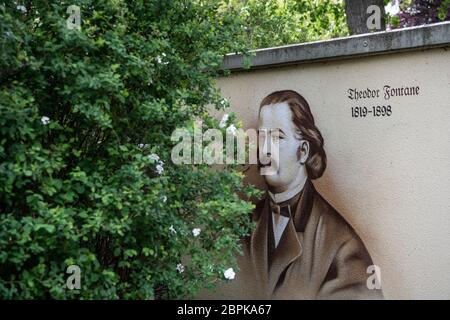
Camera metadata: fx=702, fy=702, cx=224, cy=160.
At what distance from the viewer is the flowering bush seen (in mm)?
4000

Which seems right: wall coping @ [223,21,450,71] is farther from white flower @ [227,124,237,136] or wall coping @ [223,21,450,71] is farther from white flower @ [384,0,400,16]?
white flower @ [384,0,400,16]

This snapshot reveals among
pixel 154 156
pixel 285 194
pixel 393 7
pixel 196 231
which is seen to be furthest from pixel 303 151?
pixel 393 7

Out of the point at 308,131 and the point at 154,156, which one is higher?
the point at 308,131

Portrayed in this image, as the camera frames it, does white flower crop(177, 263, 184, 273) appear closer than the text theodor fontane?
Yes

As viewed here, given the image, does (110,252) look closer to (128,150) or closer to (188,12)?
(128,150)

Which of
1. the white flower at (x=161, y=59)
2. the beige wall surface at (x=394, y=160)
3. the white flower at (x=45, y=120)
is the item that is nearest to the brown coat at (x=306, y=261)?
the beige wall surface at (x=394, y=160)

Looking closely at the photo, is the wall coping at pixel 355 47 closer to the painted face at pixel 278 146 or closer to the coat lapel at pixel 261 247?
the painted face at pixel 278 146

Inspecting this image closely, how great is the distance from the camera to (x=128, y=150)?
14.9 feet

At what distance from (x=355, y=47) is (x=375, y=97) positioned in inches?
16.5

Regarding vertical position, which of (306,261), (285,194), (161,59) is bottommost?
(306,261)

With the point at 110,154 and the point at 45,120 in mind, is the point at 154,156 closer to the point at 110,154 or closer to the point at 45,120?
the point at 110,154

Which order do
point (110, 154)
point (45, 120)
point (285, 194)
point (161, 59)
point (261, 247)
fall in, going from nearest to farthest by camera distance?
point (45, 120) → point (110, 154) → point (161, 59) → point (285, 194) → point (261, 247)

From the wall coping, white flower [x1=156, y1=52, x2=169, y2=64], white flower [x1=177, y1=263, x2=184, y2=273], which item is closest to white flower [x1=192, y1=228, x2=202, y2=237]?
white flower [x1=177, y1=263, x2=184, y2=273]

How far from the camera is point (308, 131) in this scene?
19.0 ft
